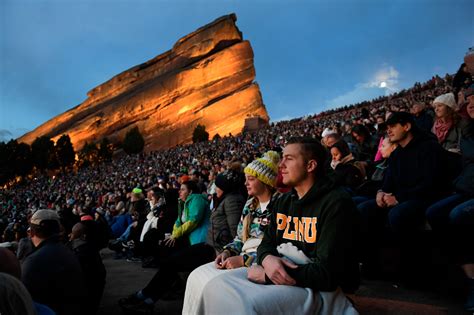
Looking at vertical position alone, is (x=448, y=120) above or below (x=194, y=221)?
above

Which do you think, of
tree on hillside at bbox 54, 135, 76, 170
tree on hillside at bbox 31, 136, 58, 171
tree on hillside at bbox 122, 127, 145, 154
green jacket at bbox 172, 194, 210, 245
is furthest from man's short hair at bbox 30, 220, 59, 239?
tree on hillside at bbox 31, 136, 58, 171

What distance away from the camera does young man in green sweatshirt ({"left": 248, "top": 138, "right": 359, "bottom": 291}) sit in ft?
5.94

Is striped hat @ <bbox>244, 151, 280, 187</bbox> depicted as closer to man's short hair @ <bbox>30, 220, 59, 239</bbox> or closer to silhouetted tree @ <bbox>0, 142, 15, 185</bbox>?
man's short hair @ <bbox>30, 220, 59, 239</bbox>

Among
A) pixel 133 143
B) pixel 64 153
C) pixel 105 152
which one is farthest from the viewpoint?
pixel 133 143

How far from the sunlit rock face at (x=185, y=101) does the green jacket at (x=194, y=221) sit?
5726 cm

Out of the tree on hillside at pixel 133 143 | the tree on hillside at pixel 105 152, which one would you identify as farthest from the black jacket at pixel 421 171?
the tree on hillside at pixel 105 152

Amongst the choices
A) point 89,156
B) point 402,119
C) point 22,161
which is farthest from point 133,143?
point 402,119

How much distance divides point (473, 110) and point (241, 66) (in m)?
66.1

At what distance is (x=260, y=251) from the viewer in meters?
2.12

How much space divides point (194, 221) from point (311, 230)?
2373 mm

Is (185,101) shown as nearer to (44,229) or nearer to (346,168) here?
(346,168)

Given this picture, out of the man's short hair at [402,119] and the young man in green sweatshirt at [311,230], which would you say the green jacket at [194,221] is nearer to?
the young man in green sweatshirt at [311,230]

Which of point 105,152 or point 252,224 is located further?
point 105,152

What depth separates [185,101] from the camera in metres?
65.8
